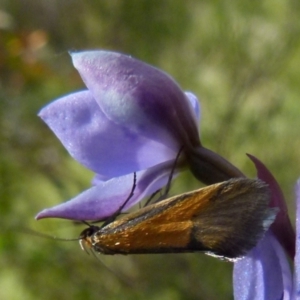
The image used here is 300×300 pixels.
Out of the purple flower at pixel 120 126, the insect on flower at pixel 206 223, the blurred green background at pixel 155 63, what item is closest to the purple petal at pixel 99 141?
the purple flower at pixel 120 126

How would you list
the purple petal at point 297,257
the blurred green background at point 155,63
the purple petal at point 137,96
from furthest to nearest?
the blurred green background at point 155,63, the purple petal at point 137,96, the purple petal at point 297,257

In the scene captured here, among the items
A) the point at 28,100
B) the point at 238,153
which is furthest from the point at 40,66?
the point at 238,153

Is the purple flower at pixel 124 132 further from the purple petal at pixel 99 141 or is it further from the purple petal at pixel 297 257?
the purple petal at pixel 297 257

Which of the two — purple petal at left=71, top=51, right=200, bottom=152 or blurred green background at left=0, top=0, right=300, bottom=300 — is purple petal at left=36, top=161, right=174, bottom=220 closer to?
purple petal at left=71, top=51, right=200, bottom=152

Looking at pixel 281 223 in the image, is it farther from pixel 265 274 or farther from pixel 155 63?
pixel 155 63

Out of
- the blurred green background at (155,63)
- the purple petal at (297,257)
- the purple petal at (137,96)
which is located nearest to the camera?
the purple petal at (297,257)

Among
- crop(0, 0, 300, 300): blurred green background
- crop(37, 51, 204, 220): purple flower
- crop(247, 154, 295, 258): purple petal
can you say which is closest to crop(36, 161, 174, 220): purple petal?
crop(37, 51, 204, 220): purple flower

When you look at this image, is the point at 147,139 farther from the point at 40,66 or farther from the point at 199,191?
the point at 40,66
